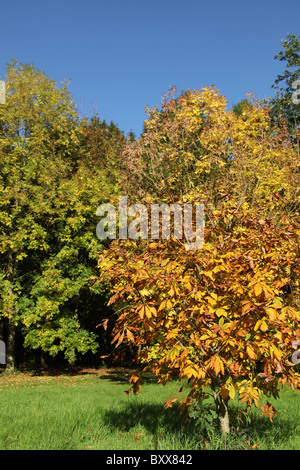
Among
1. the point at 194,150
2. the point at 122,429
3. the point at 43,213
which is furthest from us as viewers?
the point at 43,213

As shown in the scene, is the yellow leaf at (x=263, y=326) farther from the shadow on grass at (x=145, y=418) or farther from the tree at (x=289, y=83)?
the tree at (x=289, y=83)

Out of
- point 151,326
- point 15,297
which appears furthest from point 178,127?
point 151,326

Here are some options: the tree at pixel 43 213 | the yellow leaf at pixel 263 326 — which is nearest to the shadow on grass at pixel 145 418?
the yellow leaf at pixel 263 326

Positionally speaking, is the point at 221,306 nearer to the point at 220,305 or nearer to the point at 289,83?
the point at 220,305

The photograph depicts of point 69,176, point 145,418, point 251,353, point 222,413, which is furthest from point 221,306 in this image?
point 69,176

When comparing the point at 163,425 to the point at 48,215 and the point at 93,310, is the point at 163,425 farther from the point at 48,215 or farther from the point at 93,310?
the point at 93,310

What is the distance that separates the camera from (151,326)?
11.1 ft

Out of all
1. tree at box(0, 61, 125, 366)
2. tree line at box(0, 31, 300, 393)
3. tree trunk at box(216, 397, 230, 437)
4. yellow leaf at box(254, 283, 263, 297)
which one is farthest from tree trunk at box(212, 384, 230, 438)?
tree at box(0, 61, 125, 366)

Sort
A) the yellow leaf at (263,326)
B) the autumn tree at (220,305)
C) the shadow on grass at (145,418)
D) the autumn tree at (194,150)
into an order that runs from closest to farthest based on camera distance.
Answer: the yellow leaf at (263,326) < the autumn tree at (220,305) < the shadow on grass at (145,418) < the autumn tree at (194,150)

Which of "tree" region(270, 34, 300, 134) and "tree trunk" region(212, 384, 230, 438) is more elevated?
"tree" region(270, 34, 300, 134)

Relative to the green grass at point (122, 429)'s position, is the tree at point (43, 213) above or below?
above

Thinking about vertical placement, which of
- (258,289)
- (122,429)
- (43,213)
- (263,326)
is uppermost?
(43,213)

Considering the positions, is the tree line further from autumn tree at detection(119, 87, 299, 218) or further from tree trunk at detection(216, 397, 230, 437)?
tree trunk at detection(216, 397, 230, 437)
